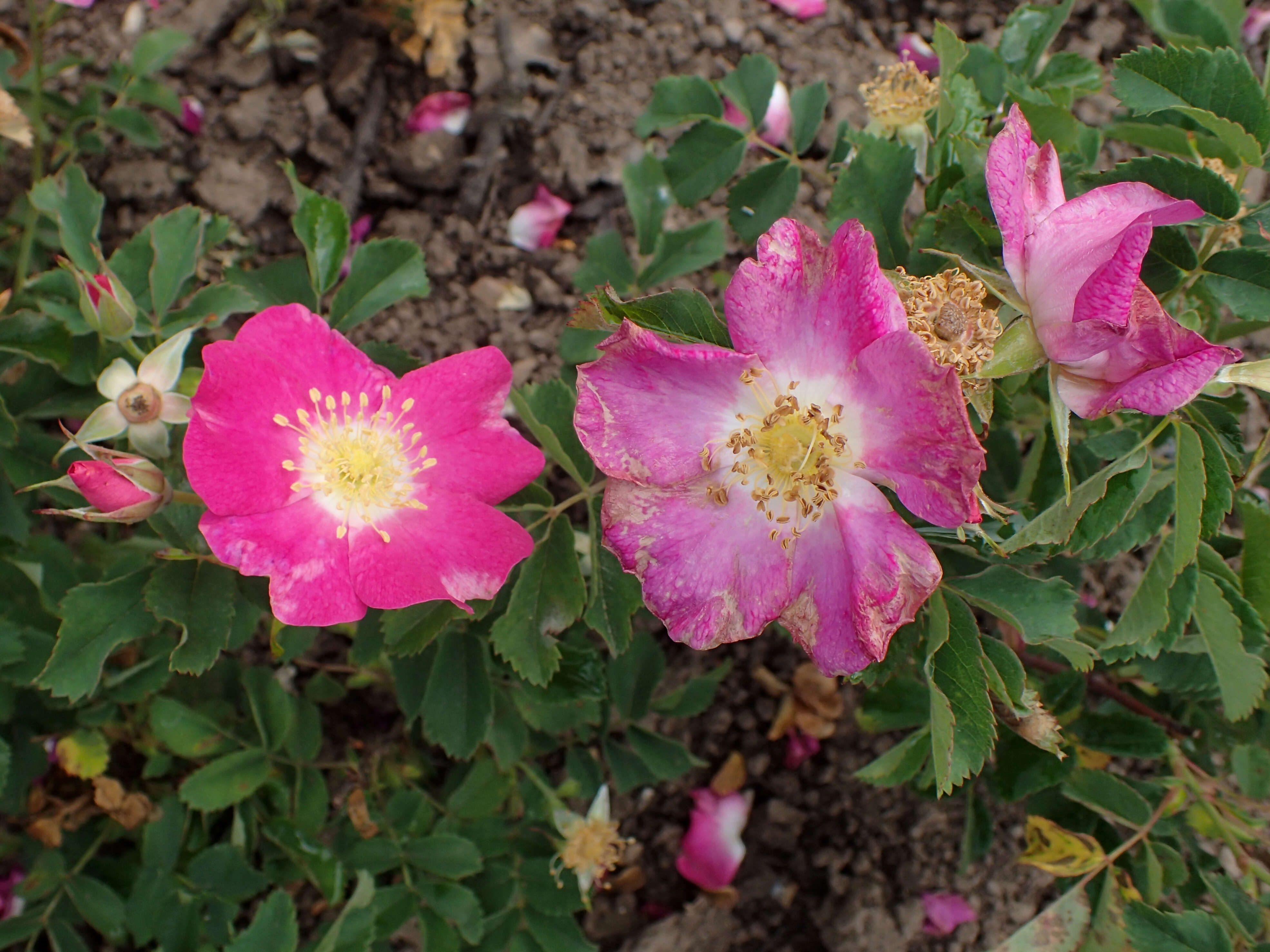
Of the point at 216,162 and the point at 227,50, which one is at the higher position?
the point at 227,50

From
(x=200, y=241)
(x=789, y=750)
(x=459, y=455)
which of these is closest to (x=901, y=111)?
(x=459, y=455)

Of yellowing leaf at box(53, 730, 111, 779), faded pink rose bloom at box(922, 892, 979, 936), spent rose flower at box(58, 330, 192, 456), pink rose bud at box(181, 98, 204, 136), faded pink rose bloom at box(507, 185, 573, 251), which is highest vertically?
spent rose flower at box(58, 330, 192, 456)

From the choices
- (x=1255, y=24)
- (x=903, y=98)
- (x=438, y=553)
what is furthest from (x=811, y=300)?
(x=1255, y=24)

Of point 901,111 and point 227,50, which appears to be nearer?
point 901,111

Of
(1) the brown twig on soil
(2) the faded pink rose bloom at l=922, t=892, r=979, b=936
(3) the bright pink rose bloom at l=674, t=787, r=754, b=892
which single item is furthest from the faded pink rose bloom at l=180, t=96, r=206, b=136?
(2) the faded pink rose bloom at l=922, t=892, r=979, b=936

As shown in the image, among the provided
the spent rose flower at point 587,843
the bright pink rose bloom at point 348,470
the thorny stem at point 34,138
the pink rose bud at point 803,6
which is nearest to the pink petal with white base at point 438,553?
the bright pink rose bloom at point 348,470

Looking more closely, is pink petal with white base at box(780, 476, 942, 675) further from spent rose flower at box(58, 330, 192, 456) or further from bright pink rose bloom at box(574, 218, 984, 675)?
spent rose flower at box(58, 330, 192, 456)

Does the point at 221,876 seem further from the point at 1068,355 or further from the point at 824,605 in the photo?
the point at 1068,355

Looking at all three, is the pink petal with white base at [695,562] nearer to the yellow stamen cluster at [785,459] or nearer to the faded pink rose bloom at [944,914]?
the yellow stamen cluster at [785,459]
